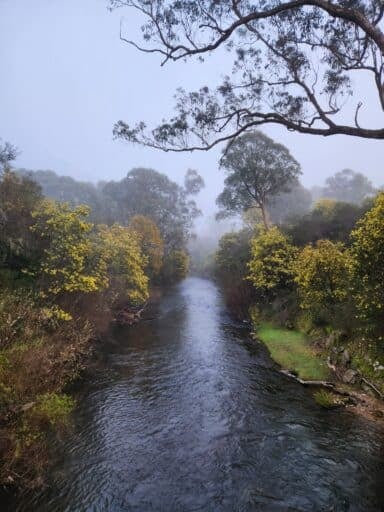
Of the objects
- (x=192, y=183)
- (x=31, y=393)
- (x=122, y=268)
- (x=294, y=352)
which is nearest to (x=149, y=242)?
(x=122, y=268)

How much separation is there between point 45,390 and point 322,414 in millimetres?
10073

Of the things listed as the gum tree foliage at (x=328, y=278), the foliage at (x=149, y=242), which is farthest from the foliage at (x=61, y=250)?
the foliage at (x=149, y=242)

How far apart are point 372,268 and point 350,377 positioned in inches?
190

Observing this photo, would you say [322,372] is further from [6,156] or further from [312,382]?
[6,156]

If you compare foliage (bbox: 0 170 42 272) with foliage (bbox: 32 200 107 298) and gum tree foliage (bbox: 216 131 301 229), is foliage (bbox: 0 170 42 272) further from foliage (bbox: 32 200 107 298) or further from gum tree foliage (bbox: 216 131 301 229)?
gum tree foliage (bbox: 216 131 301 229)

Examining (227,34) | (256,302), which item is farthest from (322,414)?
(256,302)

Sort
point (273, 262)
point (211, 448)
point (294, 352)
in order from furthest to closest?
1. point (273, 262)
2. point (294, 352)
3. point (211, 448)

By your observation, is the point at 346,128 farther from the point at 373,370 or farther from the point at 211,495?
→ the point at 211,495

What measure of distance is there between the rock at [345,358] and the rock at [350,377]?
16.4 inches

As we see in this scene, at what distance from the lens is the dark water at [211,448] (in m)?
8.79

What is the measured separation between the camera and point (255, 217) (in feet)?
205

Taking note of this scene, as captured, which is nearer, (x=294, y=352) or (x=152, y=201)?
(x=294, y=352)

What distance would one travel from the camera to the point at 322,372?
1599cm

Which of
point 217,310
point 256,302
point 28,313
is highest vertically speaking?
point 28,313
